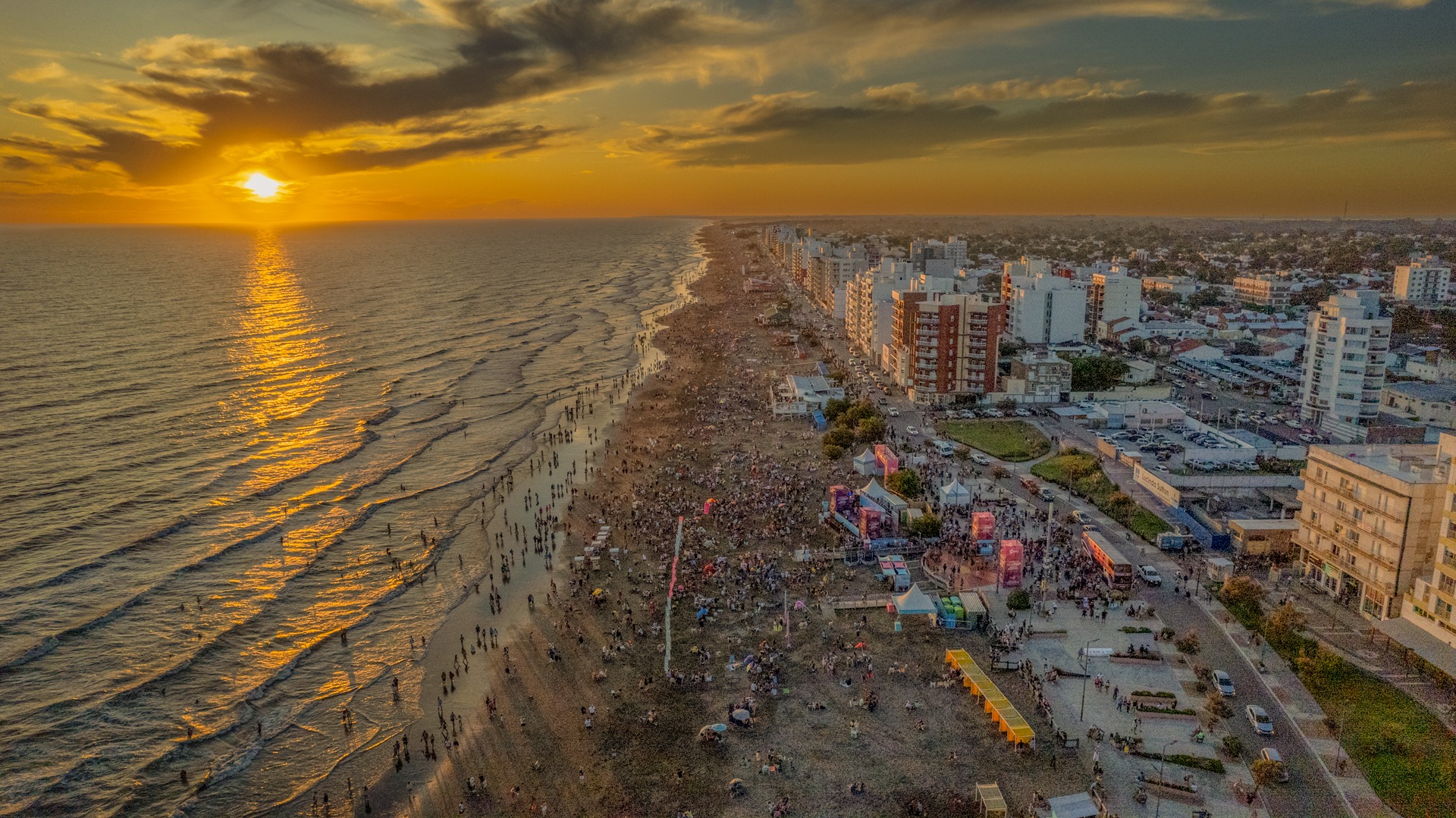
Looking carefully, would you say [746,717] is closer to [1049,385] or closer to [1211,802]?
[1211,802]

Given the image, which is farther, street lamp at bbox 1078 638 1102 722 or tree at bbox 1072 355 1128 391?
tree at bbox 1072 355 1128 391

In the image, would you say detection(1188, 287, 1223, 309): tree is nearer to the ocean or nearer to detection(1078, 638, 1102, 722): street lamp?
the ocean

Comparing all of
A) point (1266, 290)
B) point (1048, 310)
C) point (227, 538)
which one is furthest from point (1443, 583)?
point (1266, 290)

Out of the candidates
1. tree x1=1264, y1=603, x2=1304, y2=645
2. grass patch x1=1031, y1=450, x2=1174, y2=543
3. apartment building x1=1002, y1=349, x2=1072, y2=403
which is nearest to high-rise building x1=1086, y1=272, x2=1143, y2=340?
apartment building x1=1002, y1=349, x2=1072, y2=403

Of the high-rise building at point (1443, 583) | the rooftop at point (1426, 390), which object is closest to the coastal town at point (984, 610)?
the high-rise building at point (1443, 583)

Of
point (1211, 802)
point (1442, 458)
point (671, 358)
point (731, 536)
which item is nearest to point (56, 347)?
point (671, 358)

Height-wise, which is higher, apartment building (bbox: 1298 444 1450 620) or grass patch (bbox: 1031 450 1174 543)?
apartment building (bbox: 1298 444 1450 620)

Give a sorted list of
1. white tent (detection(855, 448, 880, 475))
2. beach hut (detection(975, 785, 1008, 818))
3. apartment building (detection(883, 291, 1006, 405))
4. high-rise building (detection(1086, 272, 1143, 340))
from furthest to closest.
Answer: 1. high-rise building (detection(1086, 272, 1143, 340))
2. apartment building (detection(883, 291, 1006, 405))
3. white tent (detection(855, 448, 880, 475))
4. beach hut (detection(975, 785, 1008, 818))
